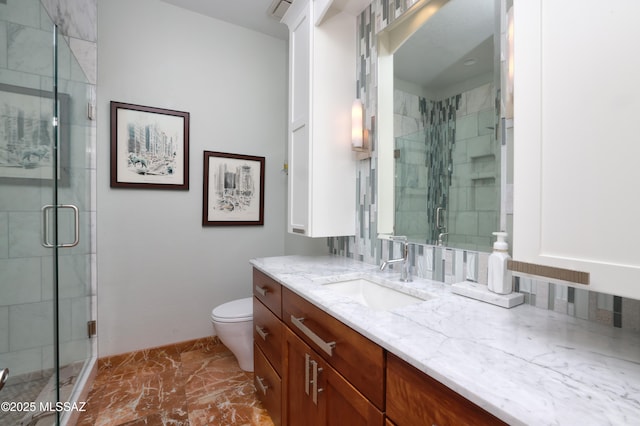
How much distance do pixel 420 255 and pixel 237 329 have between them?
4.29ft

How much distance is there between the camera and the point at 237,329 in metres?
1.88

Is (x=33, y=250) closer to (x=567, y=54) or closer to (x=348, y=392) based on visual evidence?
(x=348, y=392)

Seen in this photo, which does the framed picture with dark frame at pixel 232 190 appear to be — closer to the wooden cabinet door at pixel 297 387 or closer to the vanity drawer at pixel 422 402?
the wooden cabinet door at pixel 297 387

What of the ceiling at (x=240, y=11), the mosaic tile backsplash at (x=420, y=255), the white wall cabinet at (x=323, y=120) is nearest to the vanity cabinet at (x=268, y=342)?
the white wall cabinet at (x=323, y=120)

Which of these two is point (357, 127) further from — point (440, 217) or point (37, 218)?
point (37, 218)

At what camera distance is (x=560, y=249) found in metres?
0.61

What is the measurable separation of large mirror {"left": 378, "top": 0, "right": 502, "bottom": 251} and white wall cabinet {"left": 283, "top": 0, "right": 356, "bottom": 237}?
255 mm

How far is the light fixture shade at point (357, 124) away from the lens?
1.65 metres

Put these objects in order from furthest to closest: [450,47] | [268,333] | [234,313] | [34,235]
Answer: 1. [234,313]
2. [268,333]
3. [34,235]
4. [450,47]

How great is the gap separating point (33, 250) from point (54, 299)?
0.31 m

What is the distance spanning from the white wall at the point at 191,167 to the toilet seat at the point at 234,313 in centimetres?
42

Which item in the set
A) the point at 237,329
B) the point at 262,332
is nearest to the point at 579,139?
the point at 262,332

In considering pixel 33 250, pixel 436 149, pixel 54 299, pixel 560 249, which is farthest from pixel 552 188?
pixel 54 299

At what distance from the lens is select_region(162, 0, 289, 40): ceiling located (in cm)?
219
